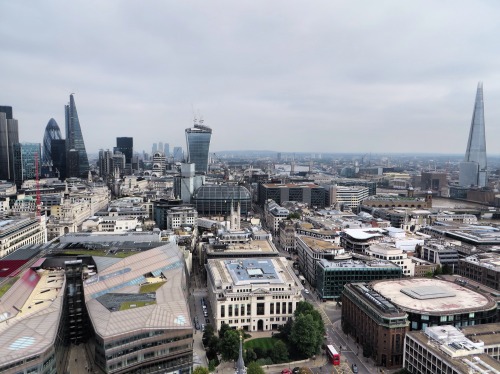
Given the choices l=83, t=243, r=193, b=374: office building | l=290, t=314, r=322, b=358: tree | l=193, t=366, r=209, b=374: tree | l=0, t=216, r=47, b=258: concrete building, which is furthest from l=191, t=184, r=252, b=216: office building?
l=193, t=366, r=209, b=374: tree

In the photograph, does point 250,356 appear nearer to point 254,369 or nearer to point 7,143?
point 254,369

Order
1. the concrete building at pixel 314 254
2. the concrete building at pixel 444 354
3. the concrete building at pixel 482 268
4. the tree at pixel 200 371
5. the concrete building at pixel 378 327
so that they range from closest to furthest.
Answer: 1. the concrete building at pixel 444 354
2. the tree at pixel 200 371
3. the concrete building at pixel 378 327
4. the concrete building at pixel 482 268
5. the concrete building at pixel 314 254

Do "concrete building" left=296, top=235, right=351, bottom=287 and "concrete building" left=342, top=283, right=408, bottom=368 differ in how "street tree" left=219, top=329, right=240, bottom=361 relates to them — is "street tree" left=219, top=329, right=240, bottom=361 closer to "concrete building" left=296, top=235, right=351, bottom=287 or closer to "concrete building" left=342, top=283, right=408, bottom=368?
"concrete building" left=342, top=283, right=408, bottom=368

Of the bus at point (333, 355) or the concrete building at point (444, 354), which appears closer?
the concrete building at point (444, 354)

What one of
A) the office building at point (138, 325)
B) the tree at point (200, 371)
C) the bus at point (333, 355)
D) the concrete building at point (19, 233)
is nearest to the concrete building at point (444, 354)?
the bus at point (333, 355)

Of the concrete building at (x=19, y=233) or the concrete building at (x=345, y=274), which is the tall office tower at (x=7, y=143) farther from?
the concrete building at (x=345, y=274)

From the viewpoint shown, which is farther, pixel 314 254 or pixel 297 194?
pixel 297 194

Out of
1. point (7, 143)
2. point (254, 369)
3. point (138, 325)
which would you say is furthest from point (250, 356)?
point (7, 143)
